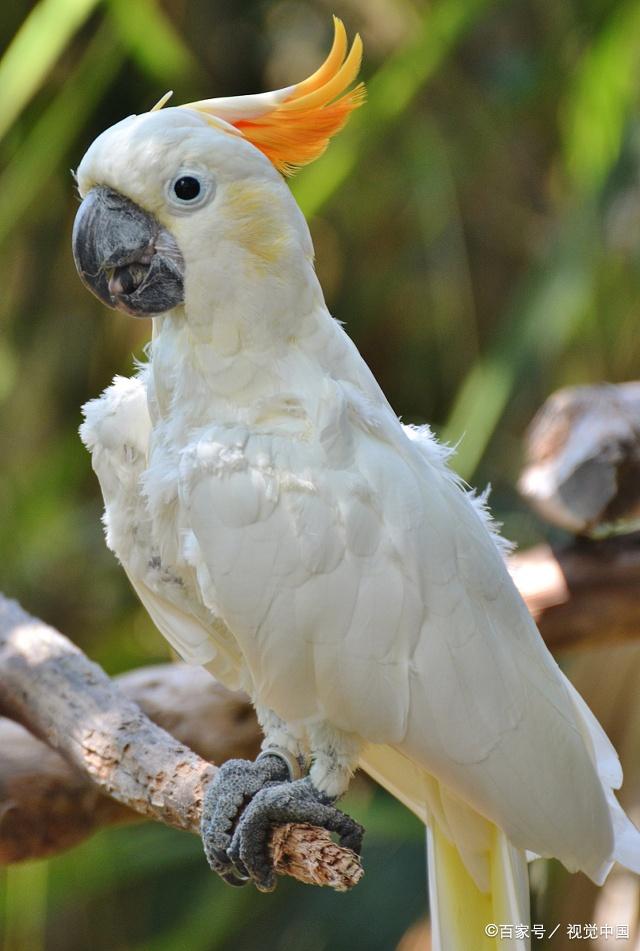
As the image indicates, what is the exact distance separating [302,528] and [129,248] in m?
0.39

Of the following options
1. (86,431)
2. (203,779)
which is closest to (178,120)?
(86,431)

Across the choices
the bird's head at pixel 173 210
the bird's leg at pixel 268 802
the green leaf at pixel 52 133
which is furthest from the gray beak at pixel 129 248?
the green leaf at pixel 52 133

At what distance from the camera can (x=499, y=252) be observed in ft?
11.4

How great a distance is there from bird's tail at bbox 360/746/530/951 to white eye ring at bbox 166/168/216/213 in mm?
737

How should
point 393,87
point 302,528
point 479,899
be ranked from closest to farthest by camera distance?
point 302,528 → point 479,899 → point 393,87

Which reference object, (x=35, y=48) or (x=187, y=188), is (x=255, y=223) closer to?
(x=187, y=188)

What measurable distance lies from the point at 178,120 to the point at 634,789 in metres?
1.71

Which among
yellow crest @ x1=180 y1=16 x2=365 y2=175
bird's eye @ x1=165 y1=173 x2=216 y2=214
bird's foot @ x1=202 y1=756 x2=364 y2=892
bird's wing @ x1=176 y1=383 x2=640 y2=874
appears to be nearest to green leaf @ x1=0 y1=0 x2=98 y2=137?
yellow crest @ x1=180 y1=16 x2=365 y2=175

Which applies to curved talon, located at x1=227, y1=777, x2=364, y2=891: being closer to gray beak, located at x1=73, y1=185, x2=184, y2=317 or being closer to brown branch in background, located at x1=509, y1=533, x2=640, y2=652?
gray beak, located at x1=73, y1=185, x2=184, y2=317

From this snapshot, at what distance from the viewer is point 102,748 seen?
142 centimetres

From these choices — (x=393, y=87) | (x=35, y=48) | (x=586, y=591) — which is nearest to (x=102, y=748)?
(x=586, y=591)

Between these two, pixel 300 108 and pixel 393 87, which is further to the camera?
pixel 393 87

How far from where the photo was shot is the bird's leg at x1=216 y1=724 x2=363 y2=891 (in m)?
1.23

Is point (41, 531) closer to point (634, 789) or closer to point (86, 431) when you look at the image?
point (86, 431)
